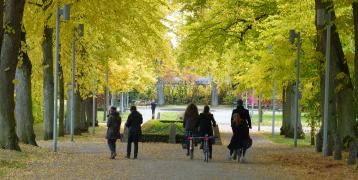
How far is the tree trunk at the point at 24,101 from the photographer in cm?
2483

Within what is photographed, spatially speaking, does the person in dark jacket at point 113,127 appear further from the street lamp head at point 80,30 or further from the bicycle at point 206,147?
the street lamp head at point 80,30

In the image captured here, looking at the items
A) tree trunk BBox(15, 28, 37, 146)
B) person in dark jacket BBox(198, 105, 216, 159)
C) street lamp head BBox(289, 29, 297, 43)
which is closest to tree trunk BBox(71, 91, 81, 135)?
tree trunk BBox(15, 28, 37, 146)

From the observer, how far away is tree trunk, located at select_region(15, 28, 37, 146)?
24828 mm

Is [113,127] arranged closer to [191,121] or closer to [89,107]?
[191,121]

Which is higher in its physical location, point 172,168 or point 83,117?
point 83,117

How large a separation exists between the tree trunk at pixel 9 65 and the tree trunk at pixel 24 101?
3.01 meters

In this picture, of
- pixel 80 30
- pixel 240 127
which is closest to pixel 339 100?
pixel 240 127

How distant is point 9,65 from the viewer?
21.0 m

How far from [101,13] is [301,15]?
28.2ft

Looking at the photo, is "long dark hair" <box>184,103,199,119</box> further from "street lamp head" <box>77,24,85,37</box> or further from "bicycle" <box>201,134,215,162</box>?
"street lamp head" <box>77,24,85,37</box>

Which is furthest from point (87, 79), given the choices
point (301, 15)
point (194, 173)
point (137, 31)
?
point (194, 173)

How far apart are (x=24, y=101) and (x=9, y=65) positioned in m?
4.12

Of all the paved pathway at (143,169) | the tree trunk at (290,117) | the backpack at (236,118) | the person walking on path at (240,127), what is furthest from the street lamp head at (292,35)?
the tree trunk at (290,117)

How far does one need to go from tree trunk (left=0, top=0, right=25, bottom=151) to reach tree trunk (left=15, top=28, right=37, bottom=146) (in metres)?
3.01
